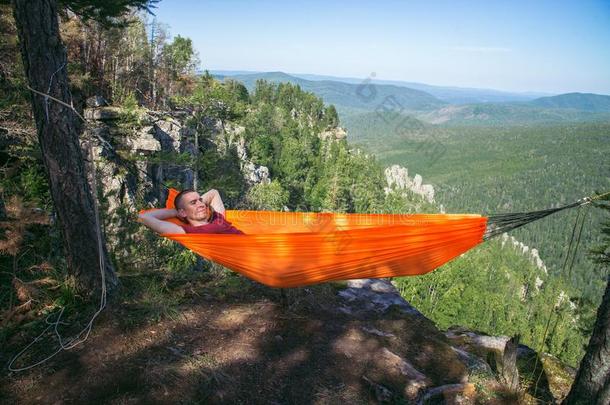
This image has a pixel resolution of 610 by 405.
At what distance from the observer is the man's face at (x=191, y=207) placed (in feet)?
10.7

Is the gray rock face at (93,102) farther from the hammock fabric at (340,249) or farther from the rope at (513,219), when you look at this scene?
the rope at (513,219)

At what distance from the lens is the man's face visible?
3.26 meters

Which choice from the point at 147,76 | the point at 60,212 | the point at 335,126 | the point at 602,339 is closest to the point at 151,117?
the point at 147,76

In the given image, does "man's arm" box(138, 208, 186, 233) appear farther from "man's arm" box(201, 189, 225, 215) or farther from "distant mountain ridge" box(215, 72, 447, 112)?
"distant mountain ridge" box(215, 72, 447, 112)

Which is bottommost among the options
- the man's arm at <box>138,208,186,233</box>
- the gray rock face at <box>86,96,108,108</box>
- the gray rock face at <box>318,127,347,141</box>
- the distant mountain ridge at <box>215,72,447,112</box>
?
the gray rock face at <box>318,127,347,141</box>

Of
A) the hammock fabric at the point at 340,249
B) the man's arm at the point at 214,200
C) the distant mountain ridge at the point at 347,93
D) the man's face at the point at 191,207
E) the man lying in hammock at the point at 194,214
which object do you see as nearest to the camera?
the hammock fabric at the point at 340,249

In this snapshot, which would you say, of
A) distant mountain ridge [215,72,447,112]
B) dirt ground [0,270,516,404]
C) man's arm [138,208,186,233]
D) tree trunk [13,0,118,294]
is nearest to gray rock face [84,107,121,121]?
man's arm [138,208,186,233]

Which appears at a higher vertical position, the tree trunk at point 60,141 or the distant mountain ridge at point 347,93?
the distant mountain ridge at point 347,93

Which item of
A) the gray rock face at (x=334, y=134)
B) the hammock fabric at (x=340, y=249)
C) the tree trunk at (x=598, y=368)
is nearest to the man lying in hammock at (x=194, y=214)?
the hammock fabric at (x=340, y=249)

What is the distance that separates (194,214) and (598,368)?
130 inches

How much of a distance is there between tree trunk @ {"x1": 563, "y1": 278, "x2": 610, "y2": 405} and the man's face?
320 centimetres

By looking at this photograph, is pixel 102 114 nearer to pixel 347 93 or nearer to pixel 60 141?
pixel 60 141

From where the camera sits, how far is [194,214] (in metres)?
3.27

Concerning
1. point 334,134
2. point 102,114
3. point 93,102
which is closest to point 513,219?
point 102,114
